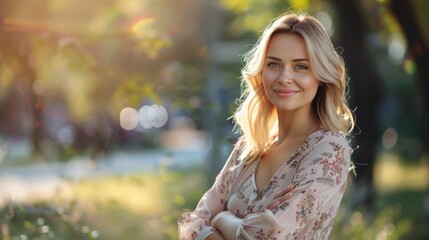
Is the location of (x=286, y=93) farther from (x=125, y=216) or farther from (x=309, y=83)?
(x=125, y=216)

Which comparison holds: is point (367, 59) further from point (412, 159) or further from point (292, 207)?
point (412, 159)

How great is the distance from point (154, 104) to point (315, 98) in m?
3.82

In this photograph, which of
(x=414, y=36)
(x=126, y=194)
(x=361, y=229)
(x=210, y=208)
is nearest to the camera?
(x=210, y=208)

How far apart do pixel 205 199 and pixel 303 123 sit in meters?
0.54

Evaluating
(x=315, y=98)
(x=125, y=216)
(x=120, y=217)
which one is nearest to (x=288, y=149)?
(x=315, y=98)

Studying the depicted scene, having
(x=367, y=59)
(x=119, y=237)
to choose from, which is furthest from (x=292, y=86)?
(x=367, y=59)

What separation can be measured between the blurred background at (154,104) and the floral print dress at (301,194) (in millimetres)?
1896

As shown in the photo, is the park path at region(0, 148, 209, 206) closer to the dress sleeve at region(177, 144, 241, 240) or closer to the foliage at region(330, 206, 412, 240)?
the foliage at region(330, 206, 412, 240)

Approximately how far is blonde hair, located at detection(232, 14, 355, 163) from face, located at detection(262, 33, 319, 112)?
0.09ft

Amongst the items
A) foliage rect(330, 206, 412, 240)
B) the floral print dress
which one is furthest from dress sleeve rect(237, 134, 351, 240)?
foliage rect(330, 206, 412, 240)


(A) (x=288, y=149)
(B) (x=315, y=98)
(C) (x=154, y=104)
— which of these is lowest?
(C) (x=154, y=104)

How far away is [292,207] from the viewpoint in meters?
3.52

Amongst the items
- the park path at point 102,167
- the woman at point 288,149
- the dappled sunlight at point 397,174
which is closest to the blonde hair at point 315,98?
the woman at point 288,149

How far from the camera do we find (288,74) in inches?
144
